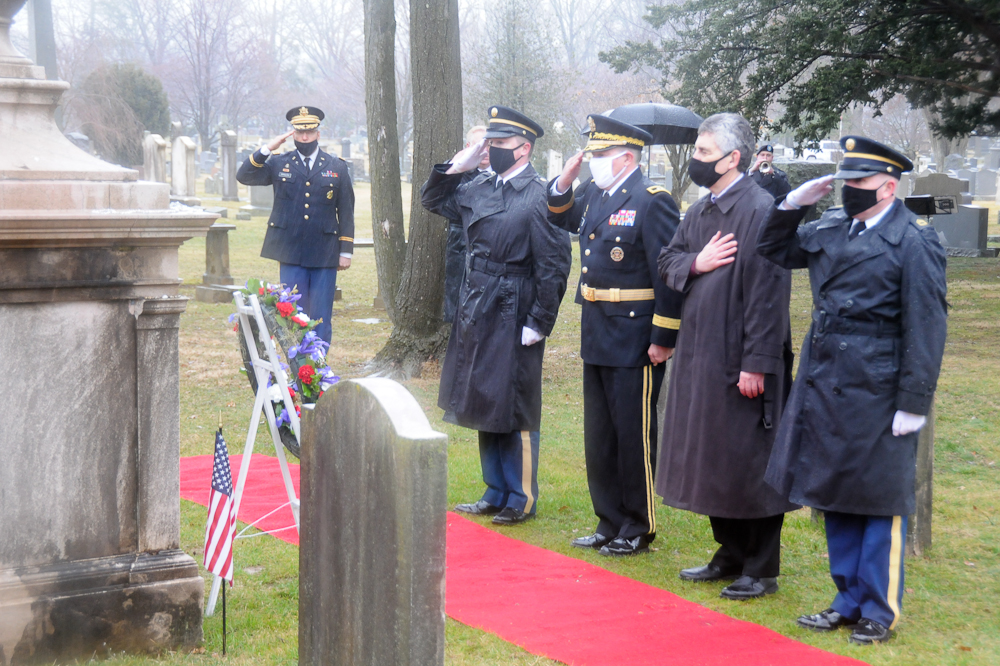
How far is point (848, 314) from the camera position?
162 inches

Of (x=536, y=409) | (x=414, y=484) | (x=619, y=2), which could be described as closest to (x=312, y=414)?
(x=414, y=484)

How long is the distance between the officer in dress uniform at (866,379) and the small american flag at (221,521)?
84.3 inches

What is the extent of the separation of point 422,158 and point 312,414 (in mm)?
6680

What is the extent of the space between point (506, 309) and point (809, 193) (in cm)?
198

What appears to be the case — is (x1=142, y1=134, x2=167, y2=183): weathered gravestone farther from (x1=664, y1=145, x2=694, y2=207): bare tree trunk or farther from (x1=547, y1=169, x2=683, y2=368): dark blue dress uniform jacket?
(x1=547, y1=169, x2=683, y2=368): dark blue dress uniform jacket

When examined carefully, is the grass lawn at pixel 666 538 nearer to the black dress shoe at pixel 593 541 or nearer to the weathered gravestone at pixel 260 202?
the black dress shoe at pixel 593 541

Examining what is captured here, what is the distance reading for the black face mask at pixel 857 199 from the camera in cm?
410

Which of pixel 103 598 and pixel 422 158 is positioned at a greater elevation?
pixel 422 158

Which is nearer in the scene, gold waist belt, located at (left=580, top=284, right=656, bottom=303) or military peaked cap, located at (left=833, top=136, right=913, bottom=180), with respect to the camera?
military peaked cap, located at (left=833, top=136, right=913, bottom=180)

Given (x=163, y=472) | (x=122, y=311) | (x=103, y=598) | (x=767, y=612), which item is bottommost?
(x=767, y=612)

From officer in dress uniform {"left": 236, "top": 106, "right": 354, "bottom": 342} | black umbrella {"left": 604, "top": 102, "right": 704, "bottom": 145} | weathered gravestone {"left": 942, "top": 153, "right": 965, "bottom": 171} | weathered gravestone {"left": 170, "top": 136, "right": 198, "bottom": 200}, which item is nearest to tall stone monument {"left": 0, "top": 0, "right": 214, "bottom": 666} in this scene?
black umbrella {"left": 604, "top": 102, "right": 704, "bottom": 145}

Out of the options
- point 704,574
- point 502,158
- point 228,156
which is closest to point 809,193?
point 704,574

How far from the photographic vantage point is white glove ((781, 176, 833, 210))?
4.00 metres

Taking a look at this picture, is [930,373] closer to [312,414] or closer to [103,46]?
[312,414]
